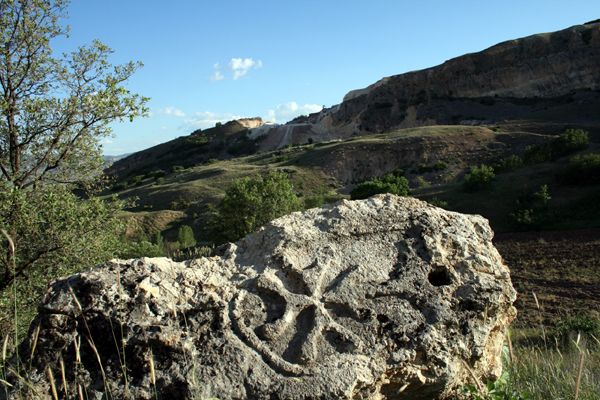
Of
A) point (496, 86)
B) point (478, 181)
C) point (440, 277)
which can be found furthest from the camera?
point (496, 86)

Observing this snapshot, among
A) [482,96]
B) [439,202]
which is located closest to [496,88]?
[482,96]

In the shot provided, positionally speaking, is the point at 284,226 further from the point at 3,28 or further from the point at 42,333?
the point at 3,28

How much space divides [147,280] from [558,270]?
74.7 feet

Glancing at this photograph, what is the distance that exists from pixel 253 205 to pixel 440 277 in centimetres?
2530

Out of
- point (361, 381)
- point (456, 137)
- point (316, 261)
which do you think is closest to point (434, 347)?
point (361, 381)

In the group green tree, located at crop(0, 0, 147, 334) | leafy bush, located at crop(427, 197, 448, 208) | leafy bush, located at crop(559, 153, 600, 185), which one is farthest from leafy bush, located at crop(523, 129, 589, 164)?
green tree, located at crop(0, 0, 147, 334)

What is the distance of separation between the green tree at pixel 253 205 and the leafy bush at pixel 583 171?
17.6m

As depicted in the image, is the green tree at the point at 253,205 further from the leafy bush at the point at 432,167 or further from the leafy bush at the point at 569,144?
the leafy bush at the point at 432,167

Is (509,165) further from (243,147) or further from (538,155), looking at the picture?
(243,147)

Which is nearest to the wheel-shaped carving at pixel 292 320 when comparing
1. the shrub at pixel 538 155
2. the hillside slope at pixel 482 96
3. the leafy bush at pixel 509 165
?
the leafy bush at pixel 509 165

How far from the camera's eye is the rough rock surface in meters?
3.75

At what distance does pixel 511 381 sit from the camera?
4695 mm

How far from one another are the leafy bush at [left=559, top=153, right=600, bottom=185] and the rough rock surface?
1306 inches

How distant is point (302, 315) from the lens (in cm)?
430
